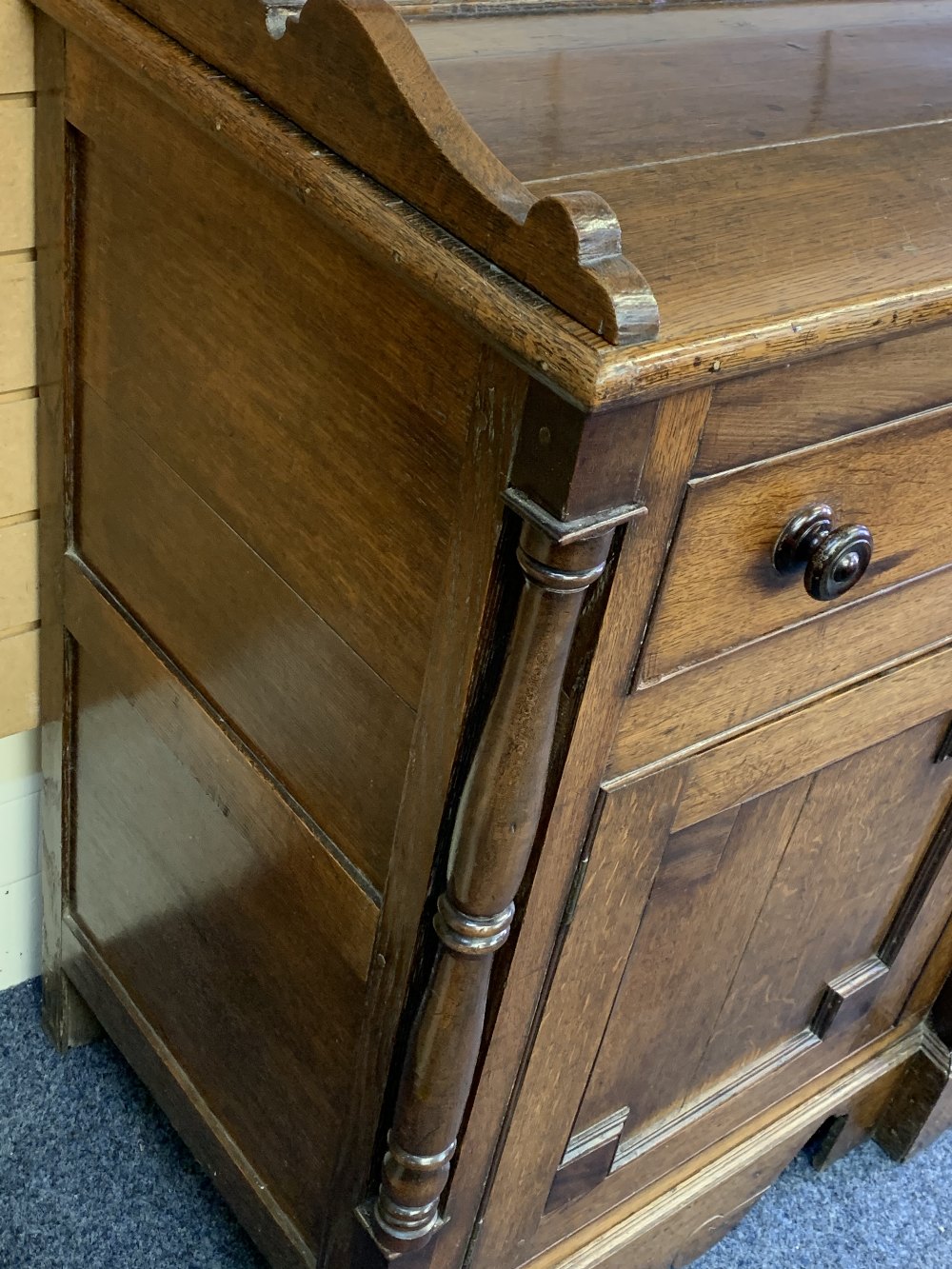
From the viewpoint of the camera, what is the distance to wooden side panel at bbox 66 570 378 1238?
0.76m

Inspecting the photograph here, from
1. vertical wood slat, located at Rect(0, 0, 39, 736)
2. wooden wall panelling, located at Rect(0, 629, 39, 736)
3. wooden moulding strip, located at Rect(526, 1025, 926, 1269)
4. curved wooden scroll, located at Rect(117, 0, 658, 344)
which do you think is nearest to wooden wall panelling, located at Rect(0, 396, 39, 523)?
vertical wood slat, located at Rect(0, 0, 39, 736)

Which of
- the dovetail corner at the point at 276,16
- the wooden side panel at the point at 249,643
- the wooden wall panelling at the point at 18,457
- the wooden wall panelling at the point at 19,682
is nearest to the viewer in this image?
the dovetail corner at the point at 276,16

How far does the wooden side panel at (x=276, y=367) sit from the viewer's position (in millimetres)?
565

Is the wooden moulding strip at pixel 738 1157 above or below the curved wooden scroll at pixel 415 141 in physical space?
below

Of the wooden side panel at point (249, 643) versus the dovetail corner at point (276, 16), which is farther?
the wooden side panel at point (249, 643)

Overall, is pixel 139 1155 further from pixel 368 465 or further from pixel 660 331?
pixel 660 331

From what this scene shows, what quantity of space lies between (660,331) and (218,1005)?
0.64m

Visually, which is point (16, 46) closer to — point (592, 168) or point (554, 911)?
point (592, 168)

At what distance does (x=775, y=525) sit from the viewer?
59cm

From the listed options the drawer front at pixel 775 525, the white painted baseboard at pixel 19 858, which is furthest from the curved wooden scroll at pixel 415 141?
the white painted baseboard at pixel 19 858

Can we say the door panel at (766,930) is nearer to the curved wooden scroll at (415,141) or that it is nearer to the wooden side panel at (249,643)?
the wooden side panel at (249,643)

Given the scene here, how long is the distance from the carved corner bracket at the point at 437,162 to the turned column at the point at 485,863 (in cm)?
9

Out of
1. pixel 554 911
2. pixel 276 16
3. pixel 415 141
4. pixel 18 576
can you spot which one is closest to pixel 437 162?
pixel 415 141

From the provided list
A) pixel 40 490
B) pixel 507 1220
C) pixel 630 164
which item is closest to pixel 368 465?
pixel 630 164
